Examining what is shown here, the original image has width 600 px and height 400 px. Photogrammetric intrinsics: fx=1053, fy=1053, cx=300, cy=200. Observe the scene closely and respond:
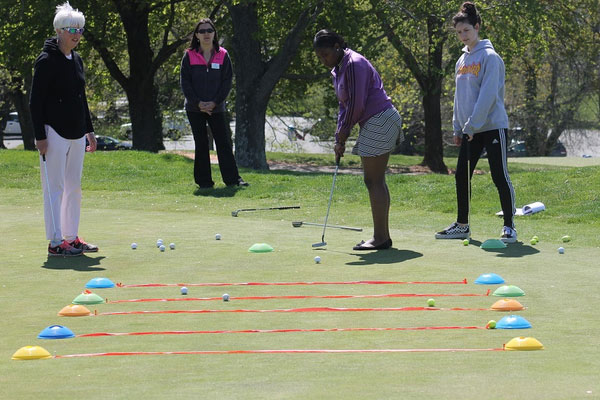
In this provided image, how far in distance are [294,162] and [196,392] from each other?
31.3 m

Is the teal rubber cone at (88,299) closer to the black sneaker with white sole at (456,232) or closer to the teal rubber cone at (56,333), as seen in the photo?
the teal rubber cone at (56,333)

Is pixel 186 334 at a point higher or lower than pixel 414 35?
lower

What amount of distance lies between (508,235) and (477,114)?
3.98ft

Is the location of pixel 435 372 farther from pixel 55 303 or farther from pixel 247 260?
pixel 247 260

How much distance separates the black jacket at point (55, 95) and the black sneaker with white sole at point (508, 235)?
4139mm

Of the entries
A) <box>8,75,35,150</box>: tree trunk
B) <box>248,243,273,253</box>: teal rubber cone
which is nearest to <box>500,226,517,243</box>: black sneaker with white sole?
<box>248,243,273,253</box>: teal rubber cone

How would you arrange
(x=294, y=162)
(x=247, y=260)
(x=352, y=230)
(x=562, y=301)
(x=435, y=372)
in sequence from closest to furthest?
(x=435, y=372) → (x=562, y=301) → (x=247, y=260) → (x=352, y=230) → (x=294, y=162)

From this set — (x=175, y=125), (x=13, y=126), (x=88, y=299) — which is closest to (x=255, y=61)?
(x=88, y=299)

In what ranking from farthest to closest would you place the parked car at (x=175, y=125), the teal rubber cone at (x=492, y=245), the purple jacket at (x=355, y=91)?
the parked car at (x=175, y=125), the teal rubber cone at (x=492, y=245), the purple jacket at (x=355, y=91)

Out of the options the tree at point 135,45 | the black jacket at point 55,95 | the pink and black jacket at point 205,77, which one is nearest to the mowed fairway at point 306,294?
the black jacket at point 55,95

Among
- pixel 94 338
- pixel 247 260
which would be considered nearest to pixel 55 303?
pixel 94 338

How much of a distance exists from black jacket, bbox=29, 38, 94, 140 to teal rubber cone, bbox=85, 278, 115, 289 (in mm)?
1961

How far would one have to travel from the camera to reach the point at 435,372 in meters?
5.05

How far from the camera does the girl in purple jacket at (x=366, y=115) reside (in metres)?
9.47
